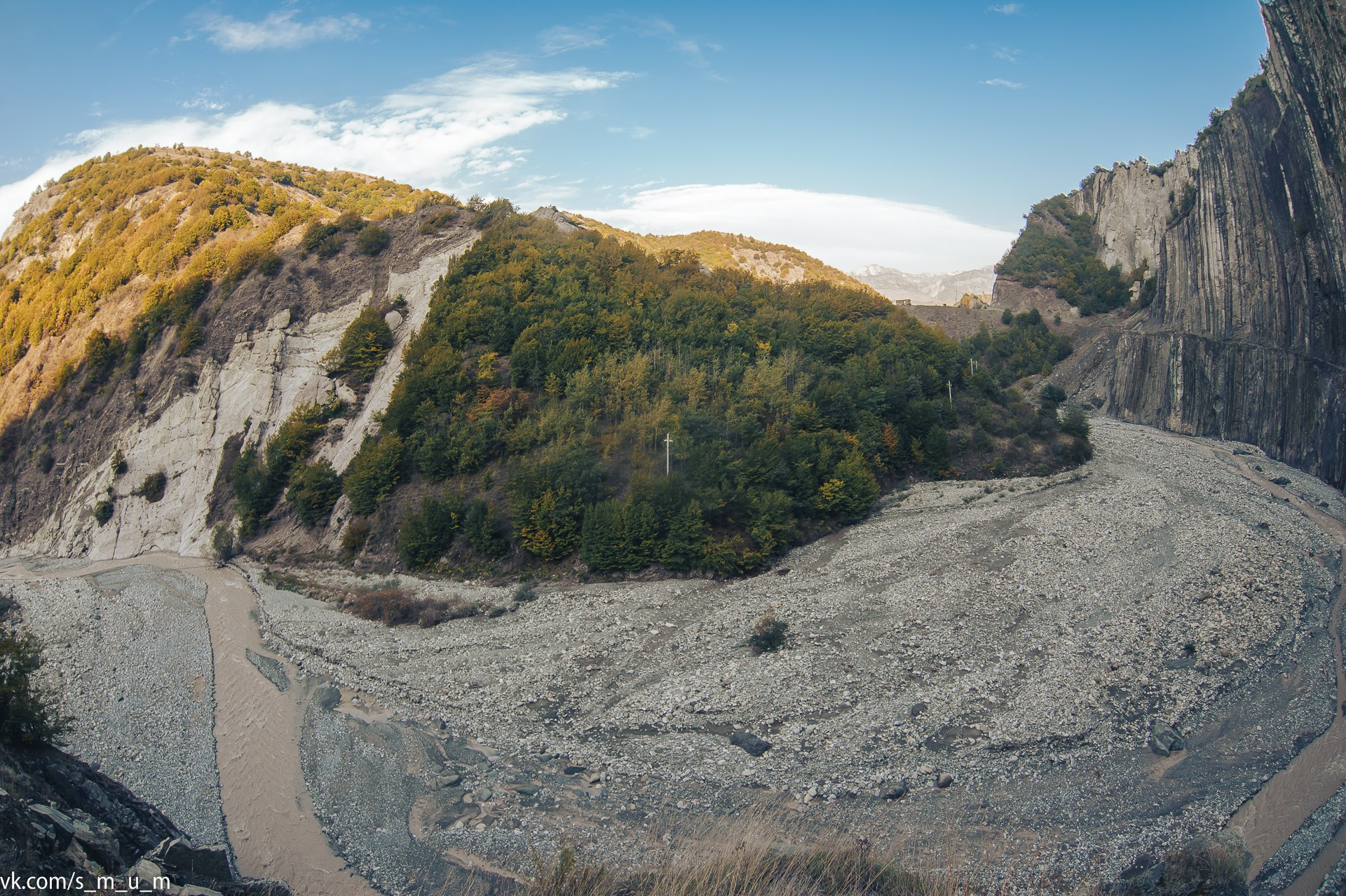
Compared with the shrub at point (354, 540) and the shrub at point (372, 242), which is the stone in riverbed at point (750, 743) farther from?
the shrub at point (372, 242)

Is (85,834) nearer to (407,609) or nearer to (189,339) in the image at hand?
(407,609)

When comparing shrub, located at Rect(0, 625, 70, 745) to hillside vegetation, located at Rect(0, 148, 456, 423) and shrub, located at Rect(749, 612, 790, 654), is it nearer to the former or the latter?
shrub, located at Rect(749, 612, 790, 654)

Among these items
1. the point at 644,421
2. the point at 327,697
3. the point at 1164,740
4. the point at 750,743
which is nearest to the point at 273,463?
the point at 644,421

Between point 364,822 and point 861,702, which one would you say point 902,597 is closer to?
point 861,702

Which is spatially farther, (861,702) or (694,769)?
(861,702)

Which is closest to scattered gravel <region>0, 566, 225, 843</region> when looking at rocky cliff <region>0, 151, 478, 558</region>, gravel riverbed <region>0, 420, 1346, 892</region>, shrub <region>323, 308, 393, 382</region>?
gravel riverbed <region>0, 420, 1346, 892</region>

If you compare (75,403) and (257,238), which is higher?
(257,238)

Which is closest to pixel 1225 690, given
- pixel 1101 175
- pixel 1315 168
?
pixel 1315 168

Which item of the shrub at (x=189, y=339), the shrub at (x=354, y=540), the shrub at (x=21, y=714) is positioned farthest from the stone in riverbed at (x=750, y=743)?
the shrub at (x=189, y=339)
